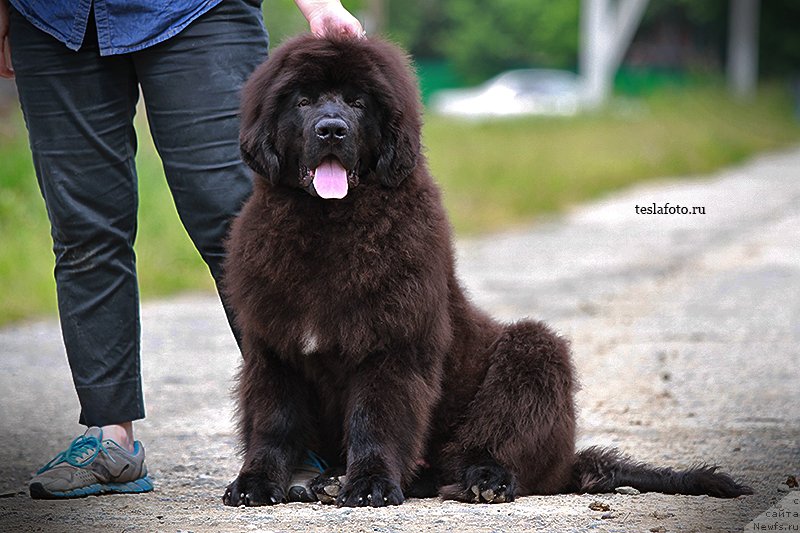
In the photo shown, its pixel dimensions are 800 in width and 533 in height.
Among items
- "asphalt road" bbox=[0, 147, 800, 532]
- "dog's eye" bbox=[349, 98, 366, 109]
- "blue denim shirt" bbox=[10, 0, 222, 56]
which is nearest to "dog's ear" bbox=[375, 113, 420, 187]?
"dog's eye" bbox=[349, 98, 366, 109]

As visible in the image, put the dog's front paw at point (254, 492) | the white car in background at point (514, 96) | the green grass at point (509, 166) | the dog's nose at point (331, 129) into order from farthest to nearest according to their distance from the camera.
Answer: the white car in background at point (514, 96) < the green grass at point (509, 166) < the dog's front paw at point (254, 492) < the dog's nose at point (331, 129)

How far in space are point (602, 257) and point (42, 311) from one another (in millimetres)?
5243

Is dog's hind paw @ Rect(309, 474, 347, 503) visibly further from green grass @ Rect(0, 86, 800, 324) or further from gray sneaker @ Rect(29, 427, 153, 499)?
green grass @ Rect(0, 86, 800, 324)

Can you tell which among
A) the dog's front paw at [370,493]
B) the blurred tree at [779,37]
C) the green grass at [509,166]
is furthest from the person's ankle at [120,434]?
the blurred tree at [779,37]

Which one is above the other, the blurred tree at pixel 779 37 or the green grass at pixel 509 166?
the blurred tree at pixel 779 37

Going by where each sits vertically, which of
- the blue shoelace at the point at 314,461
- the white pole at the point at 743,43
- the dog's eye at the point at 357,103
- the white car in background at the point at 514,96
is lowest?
the blue shoelace at the point at 314,461

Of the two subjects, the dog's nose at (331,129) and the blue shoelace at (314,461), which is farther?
the blue shoelace at (314,461)

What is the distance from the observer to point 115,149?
413cm

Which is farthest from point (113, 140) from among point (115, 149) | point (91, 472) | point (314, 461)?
point (314, 461)

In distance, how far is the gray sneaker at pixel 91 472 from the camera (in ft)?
13.2

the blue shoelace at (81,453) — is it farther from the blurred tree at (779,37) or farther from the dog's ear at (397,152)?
the blurred tree at (779,37)

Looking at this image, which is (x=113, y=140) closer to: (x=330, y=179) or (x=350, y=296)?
(x=330, y=179)

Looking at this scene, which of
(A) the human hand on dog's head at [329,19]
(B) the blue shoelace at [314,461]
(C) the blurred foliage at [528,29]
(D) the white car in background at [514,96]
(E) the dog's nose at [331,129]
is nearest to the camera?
(E) the dog's nose at [331,129]

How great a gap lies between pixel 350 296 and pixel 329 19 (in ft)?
3.11
